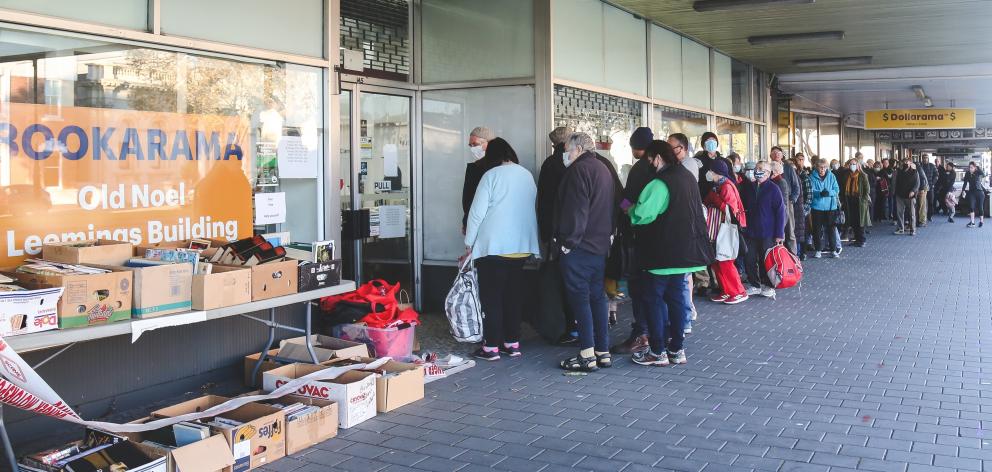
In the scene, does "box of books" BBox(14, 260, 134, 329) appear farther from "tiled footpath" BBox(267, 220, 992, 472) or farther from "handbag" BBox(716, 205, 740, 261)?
"handbag" BBox(716, 205, 740, 261)

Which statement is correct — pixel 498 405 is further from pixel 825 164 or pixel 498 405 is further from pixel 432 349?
pixel 825 164

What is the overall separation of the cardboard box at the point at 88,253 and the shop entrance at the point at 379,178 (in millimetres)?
3244

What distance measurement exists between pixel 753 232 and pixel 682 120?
270cm

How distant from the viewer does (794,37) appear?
42.7 feet

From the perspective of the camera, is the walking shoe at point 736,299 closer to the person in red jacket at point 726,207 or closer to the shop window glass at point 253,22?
the person in red jacket at point 726,207

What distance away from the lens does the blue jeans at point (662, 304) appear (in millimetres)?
6477

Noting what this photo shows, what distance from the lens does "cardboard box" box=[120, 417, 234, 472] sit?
3941mm

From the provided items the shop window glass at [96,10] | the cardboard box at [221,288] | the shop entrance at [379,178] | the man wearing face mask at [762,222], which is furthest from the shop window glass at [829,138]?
the cardboard box at [221,288]

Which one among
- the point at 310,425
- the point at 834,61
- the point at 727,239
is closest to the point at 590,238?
the point at 310,425

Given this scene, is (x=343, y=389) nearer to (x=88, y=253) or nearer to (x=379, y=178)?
(x=88, y=253)

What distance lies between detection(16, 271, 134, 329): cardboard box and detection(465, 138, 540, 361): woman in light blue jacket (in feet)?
9.15

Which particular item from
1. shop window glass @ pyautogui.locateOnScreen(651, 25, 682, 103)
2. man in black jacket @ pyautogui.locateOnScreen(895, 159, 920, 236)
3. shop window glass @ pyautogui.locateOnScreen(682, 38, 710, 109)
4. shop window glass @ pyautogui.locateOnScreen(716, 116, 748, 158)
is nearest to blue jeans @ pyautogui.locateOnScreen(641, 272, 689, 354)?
shop window glass @ pyautogui.locateOnScreen(651, 25, 682, 103)

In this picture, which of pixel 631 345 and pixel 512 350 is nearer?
pixel 512 350

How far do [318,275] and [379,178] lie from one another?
9.83 ft
